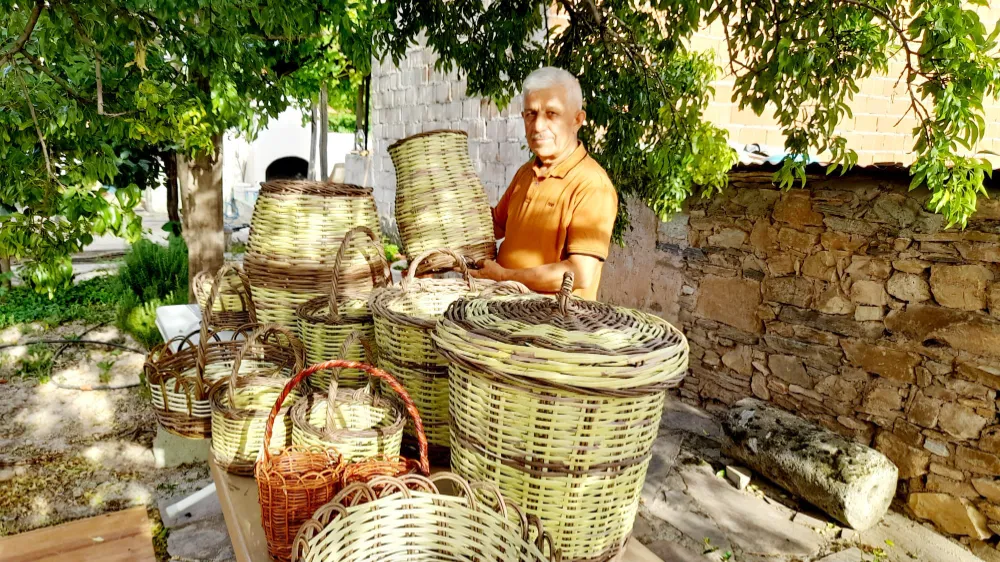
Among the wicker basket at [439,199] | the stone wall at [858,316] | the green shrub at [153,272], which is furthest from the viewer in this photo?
the green shrub at [153,272]

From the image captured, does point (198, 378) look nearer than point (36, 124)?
No

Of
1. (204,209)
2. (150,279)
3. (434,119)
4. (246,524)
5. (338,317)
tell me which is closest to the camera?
(246,524)

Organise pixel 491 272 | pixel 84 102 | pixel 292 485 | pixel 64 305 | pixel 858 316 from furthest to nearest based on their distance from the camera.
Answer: pixel 64 305 < pixel 858 316 < pixel 491 272 < pixel 84 102 < pixel 292 485

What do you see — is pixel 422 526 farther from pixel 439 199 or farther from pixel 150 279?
pixel 150 279

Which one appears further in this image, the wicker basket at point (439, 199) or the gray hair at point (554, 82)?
the gray hair at point (554, 82)

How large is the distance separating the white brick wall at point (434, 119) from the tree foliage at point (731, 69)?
1.55ft

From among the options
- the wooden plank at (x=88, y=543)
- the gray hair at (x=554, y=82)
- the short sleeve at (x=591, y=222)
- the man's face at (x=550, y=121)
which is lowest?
the wooden plank at (x=88, y=543)

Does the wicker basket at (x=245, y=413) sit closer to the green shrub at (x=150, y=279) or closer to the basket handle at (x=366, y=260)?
the basket handle at (x=366, y=260)

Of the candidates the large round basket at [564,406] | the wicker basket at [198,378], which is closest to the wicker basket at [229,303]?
the wicker basket at [198,378]

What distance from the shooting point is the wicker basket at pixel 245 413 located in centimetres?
180

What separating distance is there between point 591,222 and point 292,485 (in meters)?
1.56

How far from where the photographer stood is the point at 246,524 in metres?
1.61

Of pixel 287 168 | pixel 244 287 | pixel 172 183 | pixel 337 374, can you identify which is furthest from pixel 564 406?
pixel 287 168

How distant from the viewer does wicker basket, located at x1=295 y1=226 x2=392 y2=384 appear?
2008 millimetres
